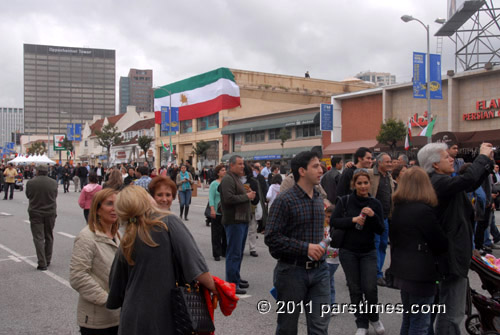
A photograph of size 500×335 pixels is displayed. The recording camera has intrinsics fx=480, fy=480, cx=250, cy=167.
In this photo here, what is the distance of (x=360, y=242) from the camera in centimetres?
481

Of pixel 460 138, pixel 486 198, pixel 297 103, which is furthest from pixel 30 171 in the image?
pixel 486 198

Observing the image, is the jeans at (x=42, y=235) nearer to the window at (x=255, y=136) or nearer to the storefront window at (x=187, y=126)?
the window at (x=255, y=136)

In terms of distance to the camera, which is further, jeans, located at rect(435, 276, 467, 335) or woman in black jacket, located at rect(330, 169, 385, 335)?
woman in black jacket, located at rect(330, 169, 385, 335)

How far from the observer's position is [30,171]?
49281 mm

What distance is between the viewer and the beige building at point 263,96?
179 ft

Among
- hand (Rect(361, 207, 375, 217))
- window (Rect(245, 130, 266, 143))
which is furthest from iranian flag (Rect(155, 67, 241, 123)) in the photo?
hand (Rect(361, 207, 375, 217))

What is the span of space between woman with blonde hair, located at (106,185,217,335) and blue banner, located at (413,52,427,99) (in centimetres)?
2528

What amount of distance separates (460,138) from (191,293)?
2907 centimetres

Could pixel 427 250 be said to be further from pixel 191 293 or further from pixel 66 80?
pixel 66 80

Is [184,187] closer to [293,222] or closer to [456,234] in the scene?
[293,222]

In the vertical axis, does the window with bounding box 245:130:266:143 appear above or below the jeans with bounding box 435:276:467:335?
above

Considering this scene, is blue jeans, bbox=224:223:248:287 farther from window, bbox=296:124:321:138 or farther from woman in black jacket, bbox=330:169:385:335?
window, bbox=296:124:321:138

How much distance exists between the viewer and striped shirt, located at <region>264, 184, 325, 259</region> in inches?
153

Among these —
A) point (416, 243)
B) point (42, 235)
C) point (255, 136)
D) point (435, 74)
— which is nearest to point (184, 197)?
point (42, 235)
